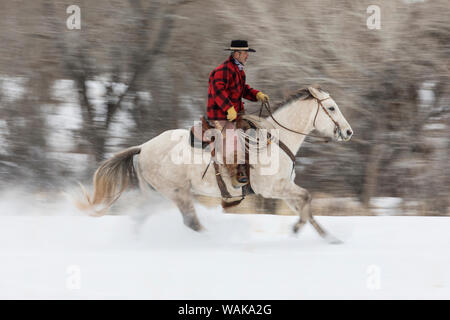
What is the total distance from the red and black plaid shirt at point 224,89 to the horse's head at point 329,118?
71 cm

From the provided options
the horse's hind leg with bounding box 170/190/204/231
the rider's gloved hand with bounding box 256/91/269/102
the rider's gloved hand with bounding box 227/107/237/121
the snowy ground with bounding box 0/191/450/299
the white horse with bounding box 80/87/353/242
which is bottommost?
the snowy ground with bounding box 0/191/450/299

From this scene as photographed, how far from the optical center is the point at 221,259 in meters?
3.90

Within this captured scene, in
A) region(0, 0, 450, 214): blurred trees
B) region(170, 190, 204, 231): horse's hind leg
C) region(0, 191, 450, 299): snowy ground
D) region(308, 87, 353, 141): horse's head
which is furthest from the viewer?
region(0, 0, 450, 214): blurred trees

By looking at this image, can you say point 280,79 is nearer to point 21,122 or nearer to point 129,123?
point 129,123

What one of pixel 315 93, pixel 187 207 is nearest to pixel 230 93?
pixel 315 93

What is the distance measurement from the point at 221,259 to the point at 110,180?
1575 millimetres

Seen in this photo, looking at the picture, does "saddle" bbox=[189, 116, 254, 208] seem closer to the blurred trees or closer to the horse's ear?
the horse's ear

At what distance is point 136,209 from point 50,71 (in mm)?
3562

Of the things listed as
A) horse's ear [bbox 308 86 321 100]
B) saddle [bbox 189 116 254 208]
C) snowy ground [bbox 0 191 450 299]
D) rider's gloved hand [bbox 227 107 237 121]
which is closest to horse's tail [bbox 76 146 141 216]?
snowy ground [bbox 0 191 450 299]

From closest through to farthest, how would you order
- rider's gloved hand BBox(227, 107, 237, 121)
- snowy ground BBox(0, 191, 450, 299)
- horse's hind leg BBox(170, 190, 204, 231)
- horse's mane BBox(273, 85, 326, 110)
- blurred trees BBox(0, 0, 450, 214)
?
snowy ground BBox(0, 191, 450, 299) → rider's gloved hand BBox(227, 107, 237, 121) → horse's mane BBox(273, 85, 326, 110) → horse's hind leg BBox(170, 190, 204, 231) → blurred trees BBox(0, 0, 450, 214)

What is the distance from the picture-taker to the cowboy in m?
4.23

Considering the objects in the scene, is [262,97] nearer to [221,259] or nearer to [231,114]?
[231,114]

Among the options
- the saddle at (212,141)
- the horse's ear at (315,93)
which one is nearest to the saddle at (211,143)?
the saddle at (212,141)

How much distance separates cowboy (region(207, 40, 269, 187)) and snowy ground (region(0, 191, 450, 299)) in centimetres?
76
